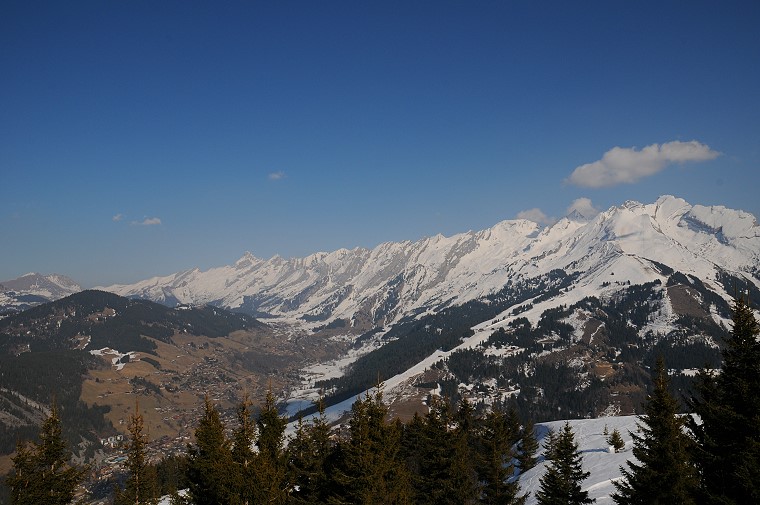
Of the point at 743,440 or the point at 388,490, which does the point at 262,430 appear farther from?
the point at 743,440

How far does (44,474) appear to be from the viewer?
35.7 meters

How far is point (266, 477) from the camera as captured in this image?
27.5 metres

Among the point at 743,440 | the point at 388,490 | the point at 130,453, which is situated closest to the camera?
the point at 743,440

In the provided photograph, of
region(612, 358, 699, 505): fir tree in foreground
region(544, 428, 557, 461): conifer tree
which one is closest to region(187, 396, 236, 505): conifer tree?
region(612, 358, 699, 505): fir tree in foreground

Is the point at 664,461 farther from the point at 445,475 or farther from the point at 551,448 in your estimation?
the point at 551,448

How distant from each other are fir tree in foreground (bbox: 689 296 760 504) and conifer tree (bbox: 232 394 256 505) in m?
24.0

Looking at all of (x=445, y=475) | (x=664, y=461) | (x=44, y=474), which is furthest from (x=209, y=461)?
(x=664, y=461)

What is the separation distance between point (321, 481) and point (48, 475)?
20.9 m

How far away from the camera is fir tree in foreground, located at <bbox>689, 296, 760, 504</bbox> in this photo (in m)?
21.8

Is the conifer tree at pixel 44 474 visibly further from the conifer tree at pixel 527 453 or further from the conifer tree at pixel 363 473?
the conifer tree at pixel 527 453

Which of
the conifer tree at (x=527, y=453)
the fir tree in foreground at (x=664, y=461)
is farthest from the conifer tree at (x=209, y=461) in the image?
the conifer tree at (x=527, y=453)

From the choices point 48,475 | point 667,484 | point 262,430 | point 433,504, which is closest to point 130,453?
point 48,475

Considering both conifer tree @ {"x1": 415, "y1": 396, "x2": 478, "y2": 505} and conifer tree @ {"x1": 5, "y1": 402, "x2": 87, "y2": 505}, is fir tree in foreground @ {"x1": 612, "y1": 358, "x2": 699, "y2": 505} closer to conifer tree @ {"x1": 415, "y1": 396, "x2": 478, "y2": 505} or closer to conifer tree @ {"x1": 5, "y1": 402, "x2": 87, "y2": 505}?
conifer tree @ {"x1": 415, "y1": 396, "x2": 478, "y2": 505}

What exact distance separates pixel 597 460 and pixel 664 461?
161 feet
